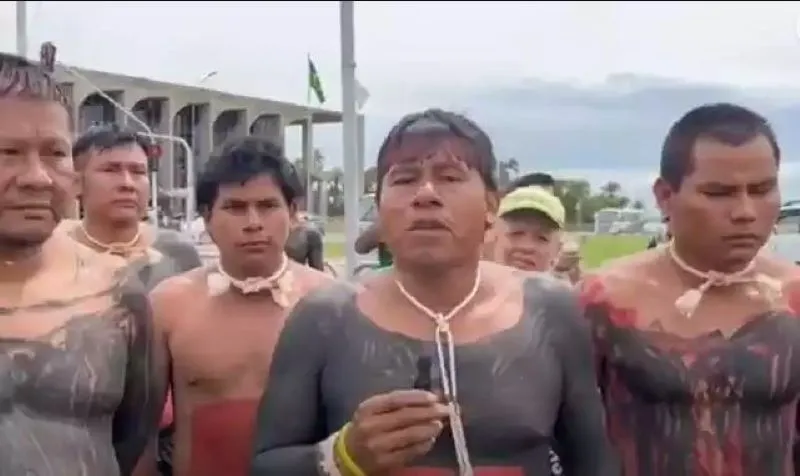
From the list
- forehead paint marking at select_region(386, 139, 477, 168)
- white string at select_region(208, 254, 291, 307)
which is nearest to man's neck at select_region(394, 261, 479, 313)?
forehead paint marking at select_region(386, 139, 477, 168)

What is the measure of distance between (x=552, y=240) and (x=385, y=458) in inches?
109

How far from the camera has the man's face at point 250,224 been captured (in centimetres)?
385

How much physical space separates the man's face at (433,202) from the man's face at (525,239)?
2.19 metres

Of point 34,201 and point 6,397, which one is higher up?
point 34,201

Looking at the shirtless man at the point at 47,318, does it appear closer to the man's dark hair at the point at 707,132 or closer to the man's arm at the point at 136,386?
the man's arm at the point at 136,386

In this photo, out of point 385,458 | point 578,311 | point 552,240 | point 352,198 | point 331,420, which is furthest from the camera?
point 352,198

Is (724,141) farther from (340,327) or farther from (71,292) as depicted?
(71,292)

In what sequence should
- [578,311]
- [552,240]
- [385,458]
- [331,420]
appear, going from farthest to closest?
[552,240]
[578,311]
[331,420]
[385,458]

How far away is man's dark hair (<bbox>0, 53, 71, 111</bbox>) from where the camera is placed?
2738 millimetres

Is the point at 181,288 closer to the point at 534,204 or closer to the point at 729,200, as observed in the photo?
the point at 534,204

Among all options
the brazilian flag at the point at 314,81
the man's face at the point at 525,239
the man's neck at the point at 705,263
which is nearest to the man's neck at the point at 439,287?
the man's neck at the point at 705,263

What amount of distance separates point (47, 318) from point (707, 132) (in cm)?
A: 166

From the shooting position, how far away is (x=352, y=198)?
11.0 metres

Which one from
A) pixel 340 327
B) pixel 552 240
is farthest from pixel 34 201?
pixel 552 240
